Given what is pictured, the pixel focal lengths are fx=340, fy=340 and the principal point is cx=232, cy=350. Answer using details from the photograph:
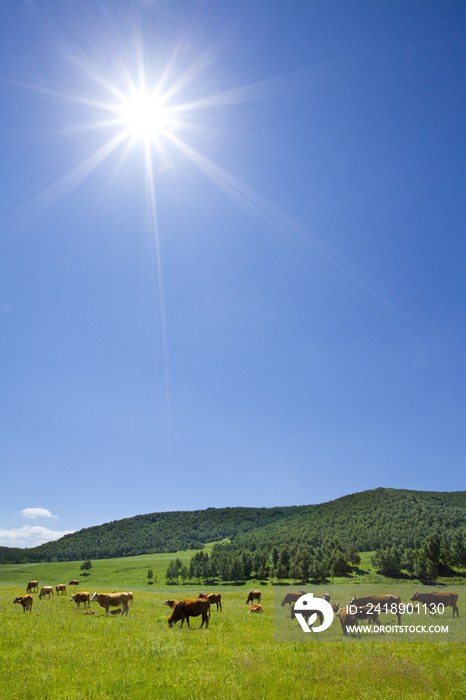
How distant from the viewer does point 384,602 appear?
2425 centimetres

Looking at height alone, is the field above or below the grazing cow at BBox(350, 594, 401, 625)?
above

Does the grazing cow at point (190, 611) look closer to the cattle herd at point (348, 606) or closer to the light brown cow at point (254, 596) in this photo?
the cattle herd at point (348, 606)

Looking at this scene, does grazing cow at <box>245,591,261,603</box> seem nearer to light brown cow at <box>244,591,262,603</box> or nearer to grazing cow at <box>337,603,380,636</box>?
light brown cow at <box>244,591,262,603</box>

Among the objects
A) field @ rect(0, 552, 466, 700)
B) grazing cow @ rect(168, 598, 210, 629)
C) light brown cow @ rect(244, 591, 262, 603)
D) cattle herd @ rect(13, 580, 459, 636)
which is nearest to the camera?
field @ rect(0, 552, 466, 700)

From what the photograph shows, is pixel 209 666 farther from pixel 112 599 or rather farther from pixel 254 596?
pixel 254 596

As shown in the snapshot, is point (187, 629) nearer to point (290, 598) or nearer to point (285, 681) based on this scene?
point (285, 681)

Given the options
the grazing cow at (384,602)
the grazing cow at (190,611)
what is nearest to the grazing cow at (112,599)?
the grazing cow at (190,611)

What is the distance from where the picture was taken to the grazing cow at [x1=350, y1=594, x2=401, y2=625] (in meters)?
23.7

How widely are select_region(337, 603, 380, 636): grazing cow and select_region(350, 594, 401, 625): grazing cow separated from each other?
903 mm

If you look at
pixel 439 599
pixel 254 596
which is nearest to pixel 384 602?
pixel 439 599

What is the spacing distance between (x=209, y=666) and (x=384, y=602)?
58.7 feet

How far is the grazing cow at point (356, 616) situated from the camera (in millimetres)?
20672

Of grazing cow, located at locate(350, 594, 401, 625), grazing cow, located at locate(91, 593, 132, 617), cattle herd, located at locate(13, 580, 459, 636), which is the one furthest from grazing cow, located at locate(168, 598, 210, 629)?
grazing cow, located at locate(350, 594, 401, 625)

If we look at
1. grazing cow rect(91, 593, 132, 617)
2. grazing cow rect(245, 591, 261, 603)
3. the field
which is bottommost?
grazing cow rect(245, 591, 261, 603)
